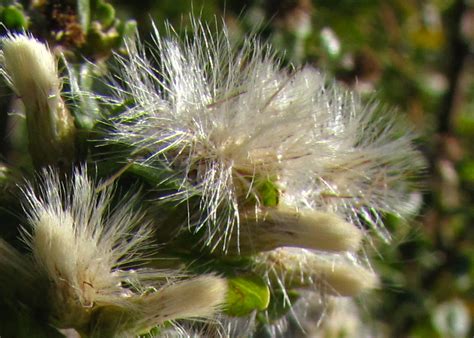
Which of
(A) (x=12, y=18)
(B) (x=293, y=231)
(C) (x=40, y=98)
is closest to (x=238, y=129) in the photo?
(B) (x=293, y=231)

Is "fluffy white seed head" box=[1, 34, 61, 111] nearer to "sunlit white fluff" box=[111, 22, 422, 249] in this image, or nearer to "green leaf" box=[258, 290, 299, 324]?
"sunlit white fluff" box=[111, 22, 422, 249]

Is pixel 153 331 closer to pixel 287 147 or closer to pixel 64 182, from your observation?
pixel 64 182

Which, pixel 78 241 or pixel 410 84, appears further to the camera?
pixel 410 84

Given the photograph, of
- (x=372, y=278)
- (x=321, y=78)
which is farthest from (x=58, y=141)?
(x=372, y=278)

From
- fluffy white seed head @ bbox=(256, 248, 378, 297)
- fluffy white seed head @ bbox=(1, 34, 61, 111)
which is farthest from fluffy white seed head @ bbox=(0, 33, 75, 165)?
fluffy white seed head @ bbox=(256, 248, 378, 297)

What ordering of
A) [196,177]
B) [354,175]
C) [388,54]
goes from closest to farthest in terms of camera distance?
[196,177] < [354,175] < [388,54]

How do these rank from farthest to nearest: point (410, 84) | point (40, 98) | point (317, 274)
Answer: point (410, 84) → point (317, 274) → point (40, 98)

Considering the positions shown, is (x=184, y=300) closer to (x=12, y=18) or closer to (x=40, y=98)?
(x=40, y=98)
